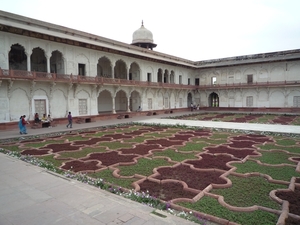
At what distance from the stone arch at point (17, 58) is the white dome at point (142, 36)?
19796mm

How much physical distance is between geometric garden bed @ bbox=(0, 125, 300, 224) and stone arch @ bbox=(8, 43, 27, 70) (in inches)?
454

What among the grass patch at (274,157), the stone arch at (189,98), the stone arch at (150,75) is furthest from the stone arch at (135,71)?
the grass patch at (274,157)

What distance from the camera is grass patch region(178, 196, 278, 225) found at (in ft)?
11.1

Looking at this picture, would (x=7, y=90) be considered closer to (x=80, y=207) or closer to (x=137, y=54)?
(x=137, y=54)

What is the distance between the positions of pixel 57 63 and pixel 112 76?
529 centimetres

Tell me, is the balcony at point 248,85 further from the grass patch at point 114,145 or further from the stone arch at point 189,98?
the grass patch at point 114,145

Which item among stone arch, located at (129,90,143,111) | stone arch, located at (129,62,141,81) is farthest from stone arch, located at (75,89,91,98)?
stone arch, located at (129,62,141,81)

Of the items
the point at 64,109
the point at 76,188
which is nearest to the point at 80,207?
the point at 76,188

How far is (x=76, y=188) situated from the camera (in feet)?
14.8

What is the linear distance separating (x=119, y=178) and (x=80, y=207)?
6.17 feet

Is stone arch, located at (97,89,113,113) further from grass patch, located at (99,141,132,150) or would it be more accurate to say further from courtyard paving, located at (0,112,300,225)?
courtyard paving, located at (0,112,300,225)

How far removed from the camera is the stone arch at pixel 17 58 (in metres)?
18.4

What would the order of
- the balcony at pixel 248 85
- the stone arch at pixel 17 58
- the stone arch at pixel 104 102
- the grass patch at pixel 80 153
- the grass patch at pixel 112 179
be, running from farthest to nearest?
the balcony at pixel 248 85 → the stone arch at pixel 104 102 → the stone arch at pixel 17 58 → the grass patch at pixel 80 153 → the grass patch at pixel 112 179

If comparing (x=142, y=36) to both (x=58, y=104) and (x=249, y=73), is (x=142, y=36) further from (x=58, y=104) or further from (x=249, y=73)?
(x=58, y=104)
